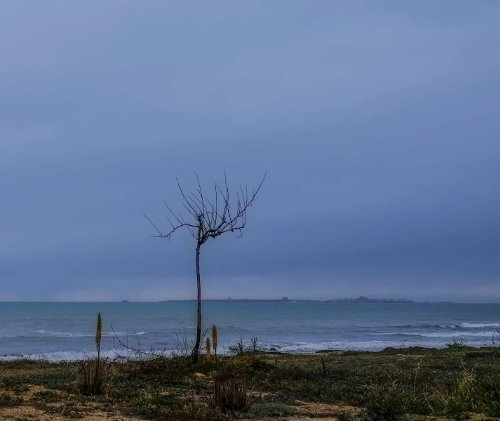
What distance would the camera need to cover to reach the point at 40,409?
10.1m

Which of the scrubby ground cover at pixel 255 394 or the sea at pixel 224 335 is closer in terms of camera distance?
the scrubby ground cover at pixel 255 394

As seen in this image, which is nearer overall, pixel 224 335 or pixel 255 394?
pixel 255 394

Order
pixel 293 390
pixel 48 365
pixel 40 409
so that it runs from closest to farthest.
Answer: pixel 40 409 → pixel 293 390 → pixel 48 365

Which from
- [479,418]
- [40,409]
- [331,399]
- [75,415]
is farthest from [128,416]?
[479,418]

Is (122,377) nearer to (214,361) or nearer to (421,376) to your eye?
(214,361)

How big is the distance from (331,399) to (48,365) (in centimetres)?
1044

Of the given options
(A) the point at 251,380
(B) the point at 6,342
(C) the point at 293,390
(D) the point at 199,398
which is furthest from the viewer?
(B) the point at 6,342

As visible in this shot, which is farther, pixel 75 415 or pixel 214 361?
pixel 214 361

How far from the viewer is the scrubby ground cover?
32.6 feet

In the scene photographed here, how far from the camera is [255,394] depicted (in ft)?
39.7

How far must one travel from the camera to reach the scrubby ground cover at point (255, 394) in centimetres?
993

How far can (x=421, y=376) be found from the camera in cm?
1523

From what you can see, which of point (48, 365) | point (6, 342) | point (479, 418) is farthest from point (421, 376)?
point (6, 342)

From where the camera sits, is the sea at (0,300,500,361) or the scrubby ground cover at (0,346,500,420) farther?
the sea at (0,300,500,361)
